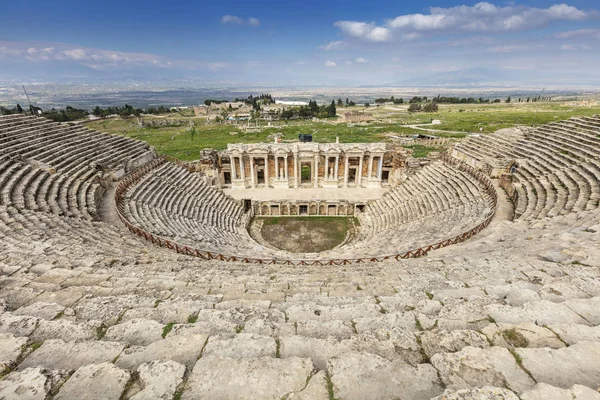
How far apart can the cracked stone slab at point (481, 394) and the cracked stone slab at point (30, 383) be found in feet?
17.2

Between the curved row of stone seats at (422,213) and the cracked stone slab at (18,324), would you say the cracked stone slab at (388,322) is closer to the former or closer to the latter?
the cracked stone slab at (18,324)

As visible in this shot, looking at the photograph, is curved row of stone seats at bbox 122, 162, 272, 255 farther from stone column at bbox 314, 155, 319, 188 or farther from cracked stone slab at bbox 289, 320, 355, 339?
cracked stone slab at bbox 289, 320, 355, 339

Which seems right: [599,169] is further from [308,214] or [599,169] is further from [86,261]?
[86,261]

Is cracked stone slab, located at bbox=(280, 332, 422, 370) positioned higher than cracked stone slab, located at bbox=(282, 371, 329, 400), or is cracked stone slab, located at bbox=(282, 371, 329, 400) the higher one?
cracked stone slab, located at bbox=(282, 371, 329, 400)

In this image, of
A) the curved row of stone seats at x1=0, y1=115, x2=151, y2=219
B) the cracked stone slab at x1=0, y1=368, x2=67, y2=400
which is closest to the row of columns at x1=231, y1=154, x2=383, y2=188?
the curved row of stone seats at x1=0, y1=115, x2=151, y2=219

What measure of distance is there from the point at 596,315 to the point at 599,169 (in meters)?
21.5

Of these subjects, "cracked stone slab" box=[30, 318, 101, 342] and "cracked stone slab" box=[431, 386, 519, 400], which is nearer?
"cracked stone slab" box=[431, 386, 519, 400]

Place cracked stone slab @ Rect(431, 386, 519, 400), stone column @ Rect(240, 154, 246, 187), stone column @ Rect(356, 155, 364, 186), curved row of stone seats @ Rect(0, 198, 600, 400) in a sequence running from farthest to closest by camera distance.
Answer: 1. stone column @ Rect(356, 155, 364, 186)
2. stone column @ Rect(240, 154, 246, 187)
3. curved row of stone seats @ Rect(0, 198, 600, 400)
4. cracked stone slab @ Rect(431, 386, 519, 400)

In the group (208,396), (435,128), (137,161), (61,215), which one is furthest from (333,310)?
(435,128)

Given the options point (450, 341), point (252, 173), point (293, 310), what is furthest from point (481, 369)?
point (252, 173)

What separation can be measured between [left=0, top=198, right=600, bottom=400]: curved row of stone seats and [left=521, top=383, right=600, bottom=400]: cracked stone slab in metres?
0.02

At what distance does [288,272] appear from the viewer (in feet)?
39.9

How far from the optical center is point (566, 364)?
424 cm

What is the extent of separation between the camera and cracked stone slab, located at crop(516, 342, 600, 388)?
4.00m
